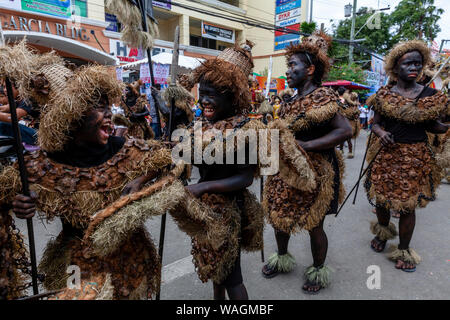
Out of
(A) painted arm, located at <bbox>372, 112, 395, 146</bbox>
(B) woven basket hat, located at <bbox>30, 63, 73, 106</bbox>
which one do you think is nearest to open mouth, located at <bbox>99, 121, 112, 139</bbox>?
(B) woven basket hat, located at <bbox>30, 63, 73, 106</bbox>

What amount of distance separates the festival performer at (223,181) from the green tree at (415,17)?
28486mm

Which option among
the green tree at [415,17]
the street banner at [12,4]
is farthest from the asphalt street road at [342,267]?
the green tree at [415,17]

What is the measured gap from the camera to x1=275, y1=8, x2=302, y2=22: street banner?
18447 millimetres

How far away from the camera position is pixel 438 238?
384 cm

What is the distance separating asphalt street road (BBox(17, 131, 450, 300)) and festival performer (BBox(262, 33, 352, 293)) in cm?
28

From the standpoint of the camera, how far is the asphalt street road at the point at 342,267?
9.04 feet

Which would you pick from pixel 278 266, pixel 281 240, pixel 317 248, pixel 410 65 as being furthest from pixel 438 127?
pixel 278 266

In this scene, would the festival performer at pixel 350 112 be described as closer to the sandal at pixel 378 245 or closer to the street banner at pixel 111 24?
the sandal at pixel 378 245

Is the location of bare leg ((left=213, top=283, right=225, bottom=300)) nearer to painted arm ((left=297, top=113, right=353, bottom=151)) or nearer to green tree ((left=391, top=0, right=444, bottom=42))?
painted arm ((left=297, top=113, right=353, bottom=151))

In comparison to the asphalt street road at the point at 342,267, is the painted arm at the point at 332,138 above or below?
above

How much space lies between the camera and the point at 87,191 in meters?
1.57

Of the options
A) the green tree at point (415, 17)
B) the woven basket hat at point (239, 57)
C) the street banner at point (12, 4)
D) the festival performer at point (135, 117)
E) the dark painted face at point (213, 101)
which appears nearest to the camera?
the dark painted face at point (213, 101)

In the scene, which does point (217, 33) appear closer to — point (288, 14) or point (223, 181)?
point (288, 14)

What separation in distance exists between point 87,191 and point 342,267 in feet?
9.12
